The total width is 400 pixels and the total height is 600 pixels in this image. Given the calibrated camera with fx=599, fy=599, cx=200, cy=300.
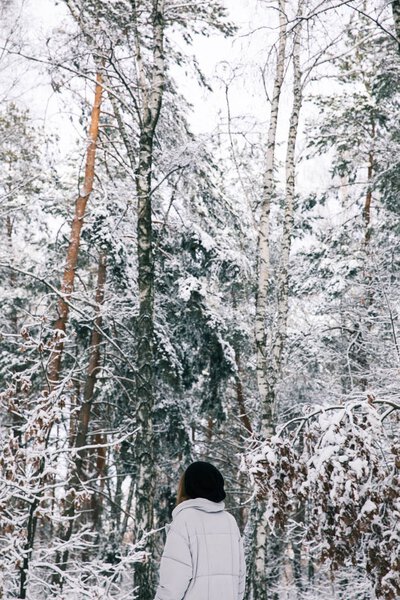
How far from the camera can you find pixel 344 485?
4203mm

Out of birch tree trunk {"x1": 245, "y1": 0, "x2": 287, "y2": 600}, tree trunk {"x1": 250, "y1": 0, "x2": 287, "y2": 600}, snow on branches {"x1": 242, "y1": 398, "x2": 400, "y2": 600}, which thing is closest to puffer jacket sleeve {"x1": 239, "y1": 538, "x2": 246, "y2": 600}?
snow on branches {"x1": 242, "y1": 398, "x2": 400, "y2": 600}

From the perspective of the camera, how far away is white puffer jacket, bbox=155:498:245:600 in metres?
2.66

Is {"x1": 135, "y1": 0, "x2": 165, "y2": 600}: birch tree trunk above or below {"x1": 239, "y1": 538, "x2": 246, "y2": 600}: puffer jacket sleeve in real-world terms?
above

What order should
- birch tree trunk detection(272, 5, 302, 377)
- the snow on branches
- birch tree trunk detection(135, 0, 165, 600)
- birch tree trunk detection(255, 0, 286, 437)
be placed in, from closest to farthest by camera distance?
the snow on branches < birch tree trunk detection(135, 0, 165, 600) < birch tree trunk detection(255, 0, 286, 437) < birch tree trunk detection(272, 5, 302, 377)

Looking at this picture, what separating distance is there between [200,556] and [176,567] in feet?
0.43

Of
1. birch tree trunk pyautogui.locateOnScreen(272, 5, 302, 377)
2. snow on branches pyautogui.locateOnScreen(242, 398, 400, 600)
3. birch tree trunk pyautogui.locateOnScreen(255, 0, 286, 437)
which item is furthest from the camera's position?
birch tree trunk pyautogui.locateOnScreen(272, 5, 302, 377)

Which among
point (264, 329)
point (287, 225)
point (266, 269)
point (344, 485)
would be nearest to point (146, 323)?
point (264, 329)

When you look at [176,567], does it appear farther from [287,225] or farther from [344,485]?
[287,225]

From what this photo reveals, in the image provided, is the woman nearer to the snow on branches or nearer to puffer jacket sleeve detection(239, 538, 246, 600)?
puffer jacket sleeve detection(239, 538, 246, 600)

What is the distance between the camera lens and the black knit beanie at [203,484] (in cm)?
289

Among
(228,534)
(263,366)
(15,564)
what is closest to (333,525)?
(228,534)

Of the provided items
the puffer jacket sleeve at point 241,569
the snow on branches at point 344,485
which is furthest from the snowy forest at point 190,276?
the puffer jacket sleeve at point 241,569

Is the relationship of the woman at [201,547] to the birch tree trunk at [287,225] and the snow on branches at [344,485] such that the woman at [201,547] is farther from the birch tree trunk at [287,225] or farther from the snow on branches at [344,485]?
the birch tree trunk at [287,225]

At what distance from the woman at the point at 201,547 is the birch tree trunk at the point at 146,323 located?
3.98 meters
